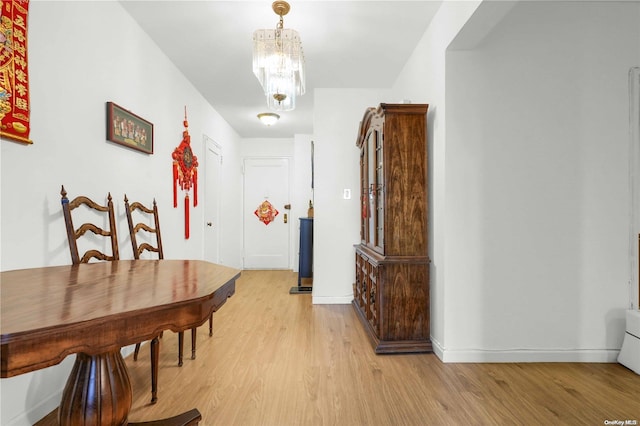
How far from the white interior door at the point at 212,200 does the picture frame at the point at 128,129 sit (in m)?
1.59

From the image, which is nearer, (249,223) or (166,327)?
(166,327)

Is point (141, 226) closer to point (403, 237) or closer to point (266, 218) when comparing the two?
point (403, 237)

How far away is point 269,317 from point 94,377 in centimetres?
236

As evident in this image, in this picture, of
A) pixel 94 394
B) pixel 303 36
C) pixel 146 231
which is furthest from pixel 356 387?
pixel 303 36

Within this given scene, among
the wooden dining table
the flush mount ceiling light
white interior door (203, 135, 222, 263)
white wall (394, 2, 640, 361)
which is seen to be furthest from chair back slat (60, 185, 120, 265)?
the flush mount ceiling light

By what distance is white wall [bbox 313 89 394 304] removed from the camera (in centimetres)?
407

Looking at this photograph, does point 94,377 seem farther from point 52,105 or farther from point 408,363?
point 408,363

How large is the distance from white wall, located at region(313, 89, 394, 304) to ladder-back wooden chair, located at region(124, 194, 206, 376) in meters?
1.69

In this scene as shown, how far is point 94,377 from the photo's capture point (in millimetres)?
1175

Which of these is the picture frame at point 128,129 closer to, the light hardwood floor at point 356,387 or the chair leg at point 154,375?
the chair leg at point 154,375

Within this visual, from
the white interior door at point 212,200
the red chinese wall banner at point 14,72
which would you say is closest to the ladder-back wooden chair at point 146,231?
the red chinese wall banner at point 14,72

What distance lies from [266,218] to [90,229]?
4484 millimetres

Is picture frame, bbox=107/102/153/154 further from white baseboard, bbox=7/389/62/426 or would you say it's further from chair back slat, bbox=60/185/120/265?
white baseboard, bbox=7/389/62/426

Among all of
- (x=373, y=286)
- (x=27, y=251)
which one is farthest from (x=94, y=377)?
(x=373, y=286)
